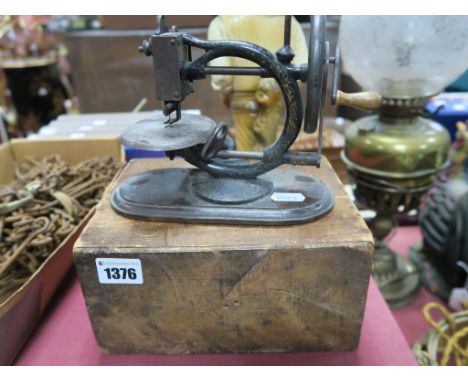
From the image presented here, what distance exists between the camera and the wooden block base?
0.78 meters

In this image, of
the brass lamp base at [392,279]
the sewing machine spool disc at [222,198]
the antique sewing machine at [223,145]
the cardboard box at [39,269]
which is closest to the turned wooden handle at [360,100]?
the antique sewing machine at [223,145]

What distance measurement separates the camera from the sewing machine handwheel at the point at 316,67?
0.73m

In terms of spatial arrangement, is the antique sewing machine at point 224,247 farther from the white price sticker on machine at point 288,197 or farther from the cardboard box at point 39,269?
the cardboard box at point 39,269

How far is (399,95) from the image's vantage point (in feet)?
4.11

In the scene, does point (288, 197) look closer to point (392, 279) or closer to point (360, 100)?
point (360, 100)

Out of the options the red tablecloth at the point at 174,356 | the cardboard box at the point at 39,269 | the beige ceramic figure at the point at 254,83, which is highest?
the beige ceramic figure at the point at 254,83

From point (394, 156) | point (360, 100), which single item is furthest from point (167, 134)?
point (394, 156)

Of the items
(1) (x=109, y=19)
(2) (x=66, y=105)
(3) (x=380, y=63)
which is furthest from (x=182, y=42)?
Answer: (2) (x=66, y=105)

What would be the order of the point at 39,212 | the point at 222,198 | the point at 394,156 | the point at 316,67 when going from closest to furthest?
1. the point at 316,67
2. the point at 222,198
3. the point at 39,212
4. the point at 394,156

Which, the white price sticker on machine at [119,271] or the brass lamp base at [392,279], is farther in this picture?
the brass lamp base at [392,279]

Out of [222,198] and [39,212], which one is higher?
[222,198]

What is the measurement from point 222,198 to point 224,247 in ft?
0.48

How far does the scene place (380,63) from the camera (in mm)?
1226

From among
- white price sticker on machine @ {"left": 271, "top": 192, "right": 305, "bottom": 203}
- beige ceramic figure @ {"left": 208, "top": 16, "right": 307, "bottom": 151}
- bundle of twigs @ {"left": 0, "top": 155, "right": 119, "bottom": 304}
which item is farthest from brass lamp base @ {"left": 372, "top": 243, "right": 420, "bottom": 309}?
bundle of twigs @ {"left": 0, "top": 155, "right": 119, "bottom": 304}
